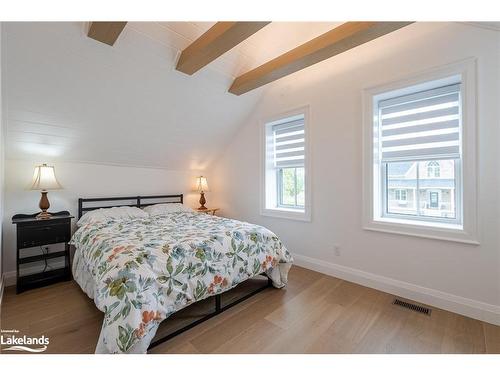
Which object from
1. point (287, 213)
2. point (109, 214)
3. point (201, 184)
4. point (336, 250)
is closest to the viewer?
point (336, 250)

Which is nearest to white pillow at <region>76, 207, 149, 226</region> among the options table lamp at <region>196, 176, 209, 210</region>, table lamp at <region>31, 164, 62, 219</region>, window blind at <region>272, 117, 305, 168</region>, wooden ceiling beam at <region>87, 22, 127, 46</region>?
table lamp at <region>31, 164, 62, 219</region>

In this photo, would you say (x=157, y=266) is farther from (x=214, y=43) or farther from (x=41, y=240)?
(x=214, y=43)

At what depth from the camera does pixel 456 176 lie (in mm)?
2035

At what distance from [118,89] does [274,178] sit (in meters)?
2.28

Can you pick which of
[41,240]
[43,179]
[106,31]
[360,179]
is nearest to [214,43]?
[106,31]

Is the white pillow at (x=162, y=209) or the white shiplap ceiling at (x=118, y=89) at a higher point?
the white shiplap ceiling at (x=118, y=89)

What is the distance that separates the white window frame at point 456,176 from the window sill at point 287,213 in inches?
29.2

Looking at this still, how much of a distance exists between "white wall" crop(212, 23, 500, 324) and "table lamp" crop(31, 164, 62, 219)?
2516 mm

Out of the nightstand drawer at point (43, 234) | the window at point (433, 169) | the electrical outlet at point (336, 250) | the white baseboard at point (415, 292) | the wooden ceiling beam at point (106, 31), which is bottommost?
the white baseboard at point (415, 292)

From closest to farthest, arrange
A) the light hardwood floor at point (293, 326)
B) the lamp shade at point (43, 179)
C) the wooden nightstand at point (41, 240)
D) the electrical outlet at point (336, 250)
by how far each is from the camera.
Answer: the light hardwood floor at point (293, 326)
the wooden nightstand at point (41, 240)
the lamp shade at point (43, 179)
the electrical outlet at point (336, 250)

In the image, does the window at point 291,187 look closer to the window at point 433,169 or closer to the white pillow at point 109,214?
the window at point 433,169

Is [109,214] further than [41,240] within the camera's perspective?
Yes

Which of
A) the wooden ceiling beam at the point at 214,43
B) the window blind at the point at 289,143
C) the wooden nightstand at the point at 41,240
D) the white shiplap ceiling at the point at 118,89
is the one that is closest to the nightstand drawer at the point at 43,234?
the wooden nightstand at the point at 41,240

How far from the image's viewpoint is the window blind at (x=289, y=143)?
3125mm
